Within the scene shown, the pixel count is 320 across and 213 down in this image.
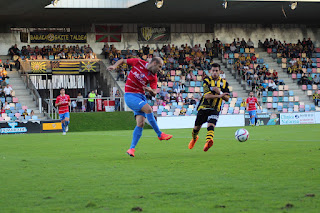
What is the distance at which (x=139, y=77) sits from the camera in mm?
10641

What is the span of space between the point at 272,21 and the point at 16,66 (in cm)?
2079

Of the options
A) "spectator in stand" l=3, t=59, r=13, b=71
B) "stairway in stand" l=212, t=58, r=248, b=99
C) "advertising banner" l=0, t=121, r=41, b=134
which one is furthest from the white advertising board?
"spectator in stand" l=3, t=59, r=13, b=71

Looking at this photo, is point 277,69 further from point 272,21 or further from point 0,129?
point 0,129

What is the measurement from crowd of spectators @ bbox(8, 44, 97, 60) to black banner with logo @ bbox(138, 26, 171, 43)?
218 inches

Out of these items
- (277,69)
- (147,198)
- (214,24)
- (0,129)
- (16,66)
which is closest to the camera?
(147,198)

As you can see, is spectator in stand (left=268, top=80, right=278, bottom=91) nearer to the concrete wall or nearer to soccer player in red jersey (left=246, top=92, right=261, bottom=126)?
the concrete wall

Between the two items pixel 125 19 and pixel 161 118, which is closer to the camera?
pixel 161 118

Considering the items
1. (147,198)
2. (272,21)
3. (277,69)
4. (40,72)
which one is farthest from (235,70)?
(147,198)

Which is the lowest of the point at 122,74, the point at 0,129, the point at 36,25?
the point at 0,129

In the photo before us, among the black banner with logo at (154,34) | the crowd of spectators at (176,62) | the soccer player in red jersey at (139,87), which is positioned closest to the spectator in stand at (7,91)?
the crowd of spectators at (176,62)

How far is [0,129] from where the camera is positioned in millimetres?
27547

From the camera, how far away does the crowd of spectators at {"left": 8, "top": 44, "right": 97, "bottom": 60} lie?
37.1 m

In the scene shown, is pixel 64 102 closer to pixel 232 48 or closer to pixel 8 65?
pixel 8 65

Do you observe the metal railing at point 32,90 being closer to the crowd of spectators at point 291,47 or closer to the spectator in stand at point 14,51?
the spectator in stand at point 14,51
